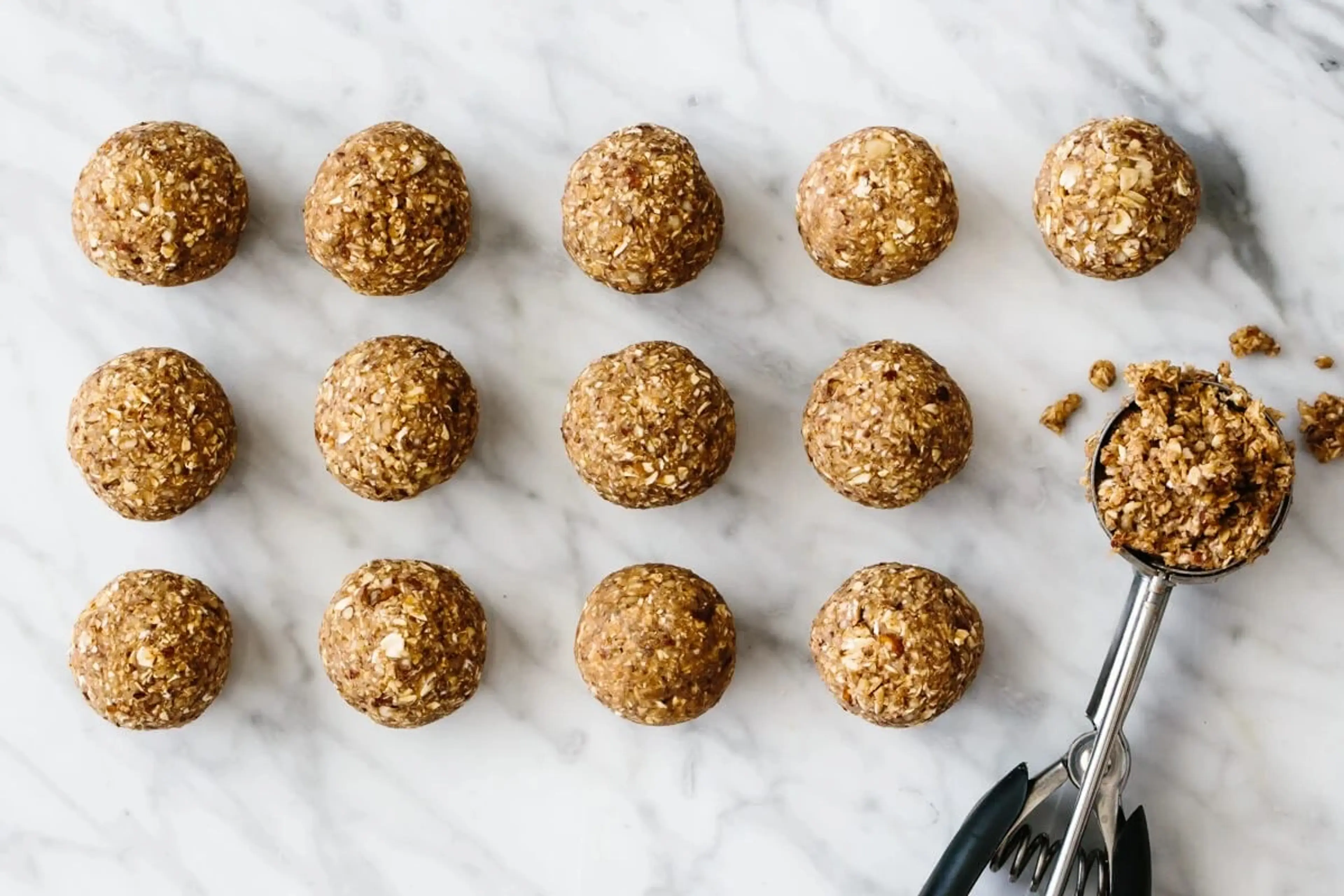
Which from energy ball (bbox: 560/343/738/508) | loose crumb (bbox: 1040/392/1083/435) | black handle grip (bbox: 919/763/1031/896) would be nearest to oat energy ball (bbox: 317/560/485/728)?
energy ball (bbox: 560/343/738/508)

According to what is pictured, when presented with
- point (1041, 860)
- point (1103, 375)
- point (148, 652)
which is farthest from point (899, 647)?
point (148, 652)

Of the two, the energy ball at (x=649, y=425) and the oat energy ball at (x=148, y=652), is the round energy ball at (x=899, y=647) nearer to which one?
the energy ball at (x=649, y=425)

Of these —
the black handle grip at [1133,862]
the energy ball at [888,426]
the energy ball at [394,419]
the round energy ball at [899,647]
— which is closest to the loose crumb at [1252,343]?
the energy ball at [888,426]

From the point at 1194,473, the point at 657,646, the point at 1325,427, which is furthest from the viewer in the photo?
the point at 1325,427

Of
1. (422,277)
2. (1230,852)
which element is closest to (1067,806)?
(1230,852)

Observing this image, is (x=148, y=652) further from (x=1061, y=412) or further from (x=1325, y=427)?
(x=1325, y=427)
